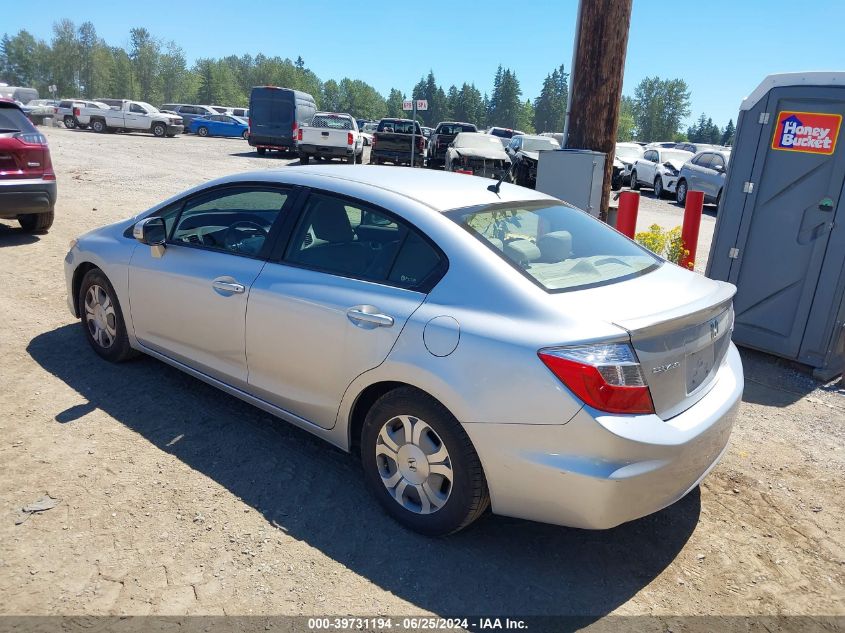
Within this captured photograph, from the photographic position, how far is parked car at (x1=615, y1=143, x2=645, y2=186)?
77.5ft

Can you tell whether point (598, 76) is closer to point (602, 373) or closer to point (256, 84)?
point (602, 373)

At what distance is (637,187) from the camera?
24250 mm

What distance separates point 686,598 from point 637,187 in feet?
76.5

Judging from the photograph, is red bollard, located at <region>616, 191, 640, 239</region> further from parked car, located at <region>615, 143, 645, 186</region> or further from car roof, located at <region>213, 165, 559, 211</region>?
parked car, located at <region>615, 143, 645, 186</region>

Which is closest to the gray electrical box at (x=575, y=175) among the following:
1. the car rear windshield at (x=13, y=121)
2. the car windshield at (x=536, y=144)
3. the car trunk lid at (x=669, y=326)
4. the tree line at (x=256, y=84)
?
the car trunk lid at (x=669, y=326)

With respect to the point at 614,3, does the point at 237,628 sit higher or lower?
lower

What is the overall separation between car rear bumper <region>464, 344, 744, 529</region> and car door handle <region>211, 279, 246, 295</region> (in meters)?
1.65

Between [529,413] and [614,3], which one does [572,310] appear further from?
[614,3]

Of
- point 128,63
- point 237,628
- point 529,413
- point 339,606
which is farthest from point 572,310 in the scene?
point 128,63

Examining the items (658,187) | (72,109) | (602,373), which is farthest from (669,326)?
(72,109)

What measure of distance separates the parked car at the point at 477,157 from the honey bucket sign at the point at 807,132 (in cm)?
1174

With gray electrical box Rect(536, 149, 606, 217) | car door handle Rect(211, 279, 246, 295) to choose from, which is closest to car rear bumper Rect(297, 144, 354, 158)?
gray electrical box Rect(536, 149, 606, 217)

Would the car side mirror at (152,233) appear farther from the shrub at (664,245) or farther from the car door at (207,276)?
the shrub at (664,245)

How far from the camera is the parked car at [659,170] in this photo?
68.9ft
